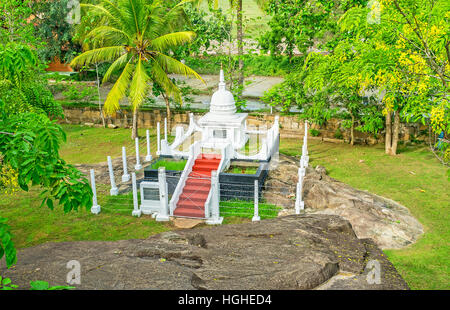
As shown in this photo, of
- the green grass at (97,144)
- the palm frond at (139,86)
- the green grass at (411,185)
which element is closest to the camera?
the green grass at (411,185)

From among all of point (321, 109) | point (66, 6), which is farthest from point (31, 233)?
point (66, 6)

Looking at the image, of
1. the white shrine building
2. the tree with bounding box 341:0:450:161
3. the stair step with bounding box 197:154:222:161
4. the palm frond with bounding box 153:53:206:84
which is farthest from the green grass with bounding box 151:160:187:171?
the tree with bounding box 341:0:450:161

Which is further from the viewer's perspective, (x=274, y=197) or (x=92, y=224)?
(x=274, y=197)

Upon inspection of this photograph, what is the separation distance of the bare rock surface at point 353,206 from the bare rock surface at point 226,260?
8.44 feet

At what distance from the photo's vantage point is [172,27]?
20.1m

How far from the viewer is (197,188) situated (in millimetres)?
13953

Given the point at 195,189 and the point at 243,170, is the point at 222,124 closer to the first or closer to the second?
the point at 243,170

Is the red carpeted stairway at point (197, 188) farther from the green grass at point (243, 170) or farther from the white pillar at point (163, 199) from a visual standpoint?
the green grass at point (243, 170)

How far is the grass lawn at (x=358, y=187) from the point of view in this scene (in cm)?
1079

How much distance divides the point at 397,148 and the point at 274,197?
8.93 m

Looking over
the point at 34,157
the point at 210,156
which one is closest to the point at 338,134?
the point at 210,156

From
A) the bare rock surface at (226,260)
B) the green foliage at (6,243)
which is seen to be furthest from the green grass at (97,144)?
the green foliage at (6,243)

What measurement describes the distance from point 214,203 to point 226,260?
5054 millimetres

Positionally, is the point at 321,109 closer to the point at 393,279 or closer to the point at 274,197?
the point at 274,197
